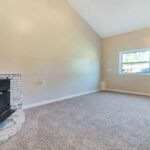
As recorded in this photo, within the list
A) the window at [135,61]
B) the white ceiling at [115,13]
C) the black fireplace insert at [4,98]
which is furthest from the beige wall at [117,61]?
the black fireplace insert at [4,98]

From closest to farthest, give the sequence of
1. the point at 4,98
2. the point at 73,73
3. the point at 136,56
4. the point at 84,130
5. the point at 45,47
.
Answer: the point at 84,130, the point at 4,98, the point at 45,47, the point at 73,73, the point at 136,56

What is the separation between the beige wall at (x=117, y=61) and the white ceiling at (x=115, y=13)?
1.07 feet

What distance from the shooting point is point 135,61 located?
5.28m

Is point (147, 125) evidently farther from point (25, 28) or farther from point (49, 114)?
point (25, 28)

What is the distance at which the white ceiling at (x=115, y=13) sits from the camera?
4.01m

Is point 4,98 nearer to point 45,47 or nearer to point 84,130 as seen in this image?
point 84,130

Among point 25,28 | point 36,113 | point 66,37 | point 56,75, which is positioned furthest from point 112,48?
point 36,113

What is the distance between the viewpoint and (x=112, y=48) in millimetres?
5809

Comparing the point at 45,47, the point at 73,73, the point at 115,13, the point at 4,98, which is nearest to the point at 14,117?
the point at 4,98

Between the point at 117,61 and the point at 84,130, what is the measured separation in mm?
4216

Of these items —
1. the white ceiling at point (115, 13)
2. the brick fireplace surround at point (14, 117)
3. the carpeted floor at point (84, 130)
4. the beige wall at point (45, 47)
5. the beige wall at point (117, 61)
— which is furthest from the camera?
the beige wall at point (117, 61)

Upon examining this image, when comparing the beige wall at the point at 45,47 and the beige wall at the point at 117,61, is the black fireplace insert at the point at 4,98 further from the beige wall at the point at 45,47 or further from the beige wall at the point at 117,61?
the beige wall at the point at 117,61

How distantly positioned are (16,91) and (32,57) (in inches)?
37.6

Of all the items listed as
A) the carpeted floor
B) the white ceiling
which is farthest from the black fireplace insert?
the white ceiling
